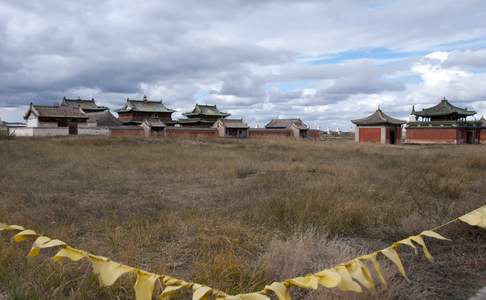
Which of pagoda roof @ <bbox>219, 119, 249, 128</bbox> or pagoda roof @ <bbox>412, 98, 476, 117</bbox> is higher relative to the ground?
pagoda roof @ <bbox>412, 98, 476, 117</bbox>

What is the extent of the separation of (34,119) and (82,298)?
160ft

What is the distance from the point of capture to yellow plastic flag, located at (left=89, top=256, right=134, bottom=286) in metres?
1.69

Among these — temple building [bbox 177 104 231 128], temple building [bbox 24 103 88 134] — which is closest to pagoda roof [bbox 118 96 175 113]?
temple building [bbox 177 104 231 128]

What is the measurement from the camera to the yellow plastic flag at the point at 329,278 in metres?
1.55

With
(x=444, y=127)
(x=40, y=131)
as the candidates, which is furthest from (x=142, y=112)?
(x=444, y=127)

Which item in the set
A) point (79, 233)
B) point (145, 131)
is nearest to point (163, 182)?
point (79, 233)

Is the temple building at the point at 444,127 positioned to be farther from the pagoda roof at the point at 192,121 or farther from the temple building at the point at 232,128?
the pagoda roof at the point at 192,121

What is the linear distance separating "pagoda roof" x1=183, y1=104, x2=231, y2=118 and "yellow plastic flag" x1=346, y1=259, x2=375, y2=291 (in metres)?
59.1

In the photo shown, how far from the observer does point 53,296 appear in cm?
289

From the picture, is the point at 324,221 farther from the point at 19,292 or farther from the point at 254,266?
→ the point at 19,292

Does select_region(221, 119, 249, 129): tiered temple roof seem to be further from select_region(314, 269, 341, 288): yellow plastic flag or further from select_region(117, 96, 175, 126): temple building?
select_region(314, 269, 341, 288): yellow plastic flag

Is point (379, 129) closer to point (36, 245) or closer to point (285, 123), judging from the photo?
point (285, 123)

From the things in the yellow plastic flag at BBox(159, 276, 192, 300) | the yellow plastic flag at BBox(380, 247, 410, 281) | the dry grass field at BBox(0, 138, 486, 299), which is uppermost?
the yellow plastic flag at BBox(380, 247, 410, 281)

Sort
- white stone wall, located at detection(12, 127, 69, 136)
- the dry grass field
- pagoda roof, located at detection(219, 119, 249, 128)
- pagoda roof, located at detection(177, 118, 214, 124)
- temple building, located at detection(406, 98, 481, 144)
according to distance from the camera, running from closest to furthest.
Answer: the dry grass field → white stone wall, located at detection(12, 127, 69, 136) → temple building, located at detection(406, 98, 481, 144) → pagoda roof, located at detection(219, 119, 249, 128) → pagoda roof, located at detection(177, 118, 214, 124)
